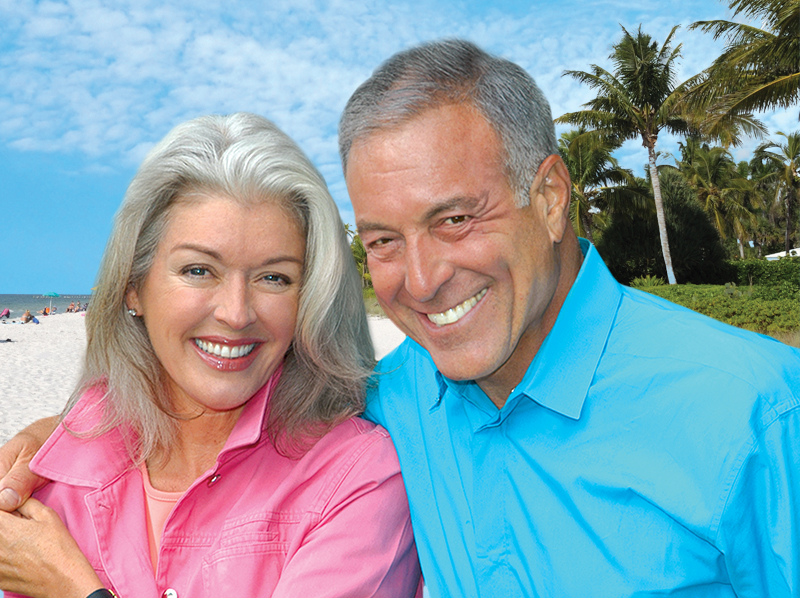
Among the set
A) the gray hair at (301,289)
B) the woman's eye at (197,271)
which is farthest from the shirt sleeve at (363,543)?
the woman's eye at (197,271)

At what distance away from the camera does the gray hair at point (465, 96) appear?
1.89m

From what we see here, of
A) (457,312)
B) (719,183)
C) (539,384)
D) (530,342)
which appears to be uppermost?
(719,183)

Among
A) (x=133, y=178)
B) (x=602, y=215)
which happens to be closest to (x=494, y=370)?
(x=133, y=178)

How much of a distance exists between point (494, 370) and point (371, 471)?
579 mm

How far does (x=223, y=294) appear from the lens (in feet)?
7.08

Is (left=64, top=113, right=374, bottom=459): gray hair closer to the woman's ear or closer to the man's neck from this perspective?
the woman's ear

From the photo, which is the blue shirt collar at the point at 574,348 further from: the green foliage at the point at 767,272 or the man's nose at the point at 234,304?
the green foliage at the point at 767,272

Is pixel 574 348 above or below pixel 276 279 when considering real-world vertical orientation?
below

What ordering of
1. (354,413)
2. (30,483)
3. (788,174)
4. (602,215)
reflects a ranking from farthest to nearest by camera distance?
(788,174), (602,215), (354,413), (30,483)

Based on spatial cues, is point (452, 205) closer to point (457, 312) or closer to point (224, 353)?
point (457, 312)

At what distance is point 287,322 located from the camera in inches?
90.0

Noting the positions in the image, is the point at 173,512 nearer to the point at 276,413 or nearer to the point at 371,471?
the point at 276,413

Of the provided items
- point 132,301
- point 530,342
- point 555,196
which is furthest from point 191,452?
point 555,196

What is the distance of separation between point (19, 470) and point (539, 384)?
1.98 metres
